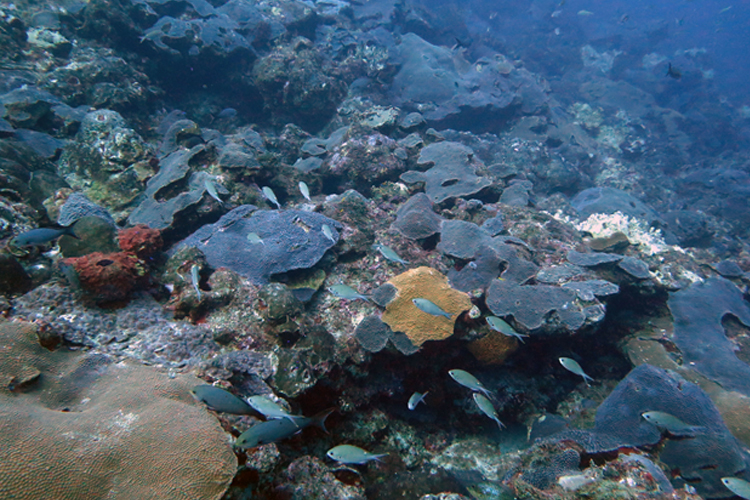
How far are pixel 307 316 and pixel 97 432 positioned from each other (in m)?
2.06

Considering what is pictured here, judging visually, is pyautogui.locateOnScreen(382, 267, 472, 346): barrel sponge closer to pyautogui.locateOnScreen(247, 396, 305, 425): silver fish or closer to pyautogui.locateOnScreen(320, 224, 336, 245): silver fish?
pyautogui.locateOnScreen(320, 224, 336, 245): silver fish

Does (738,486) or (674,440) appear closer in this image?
(738,486)

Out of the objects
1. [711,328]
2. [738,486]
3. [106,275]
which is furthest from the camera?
[711,328]

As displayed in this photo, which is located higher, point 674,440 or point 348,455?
point 674,440

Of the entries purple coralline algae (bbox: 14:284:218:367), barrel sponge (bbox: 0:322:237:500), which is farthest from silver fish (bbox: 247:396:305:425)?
purple coralline algae (bbox: 14:284:218:367)

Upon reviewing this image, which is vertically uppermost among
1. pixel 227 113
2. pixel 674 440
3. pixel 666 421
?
pixel 227 113

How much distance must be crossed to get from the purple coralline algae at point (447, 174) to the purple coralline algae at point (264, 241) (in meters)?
2.69

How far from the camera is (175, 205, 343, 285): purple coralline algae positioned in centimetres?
426

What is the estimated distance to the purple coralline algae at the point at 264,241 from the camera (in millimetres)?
4262

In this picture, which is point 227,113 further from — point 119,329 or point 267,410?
point 267,410

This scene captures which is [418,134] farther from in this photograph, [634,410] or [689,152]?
[689,152]

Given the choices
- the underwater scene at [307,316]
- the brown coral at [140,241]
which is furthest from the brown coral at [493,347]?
the brown coral at [140,241]

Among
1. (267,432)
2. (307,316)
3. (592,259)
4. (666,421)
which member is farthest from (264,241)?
(666,421)

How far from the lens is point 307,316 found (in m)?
3.71
